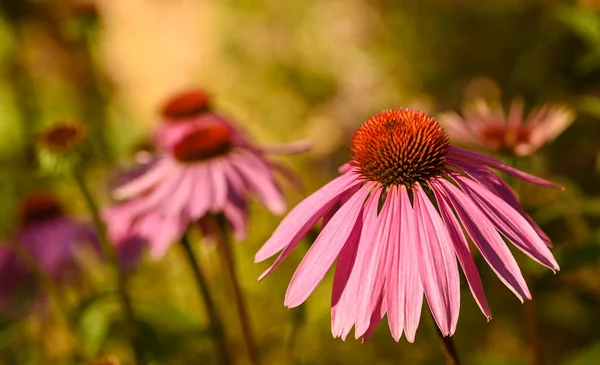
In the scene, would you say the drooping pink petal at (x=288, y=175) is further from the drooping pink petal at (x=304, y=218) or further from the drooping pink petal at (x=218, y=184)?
the drooping pink petal at (x=304, y=218)

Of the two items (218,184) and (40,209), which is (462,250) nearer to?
(218,184)

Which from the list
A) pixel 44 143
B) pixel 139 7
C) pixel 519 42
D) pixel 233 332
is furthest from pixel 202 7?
pixel 44 143

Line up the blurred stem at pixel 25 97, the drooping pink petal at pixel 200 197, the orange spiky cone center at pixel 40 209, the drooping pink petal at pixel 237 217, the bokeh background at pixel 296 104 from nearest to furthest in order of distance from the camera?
the drooping pink petal at pixel 200 197, the drooping pink petal at pixel 237 217, the bokeh background at pixel 296 104, the orange spiky cone center at pixel 40 209, the blurred stem at pixel 25 97

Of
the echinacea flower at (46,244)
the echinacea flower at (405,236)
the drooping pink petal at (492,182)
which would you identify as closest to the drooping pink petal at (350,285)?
the echinacea flower at (405,236)

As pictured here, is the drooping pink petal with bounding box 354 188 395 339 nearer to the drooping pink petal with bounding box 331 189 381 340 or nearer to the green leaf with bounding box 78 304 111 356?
the drooping pink petal with bounding box 331 189 381 340

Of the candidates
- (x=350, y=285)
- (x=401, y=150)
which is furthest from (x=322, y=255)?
(x=401, y=150)

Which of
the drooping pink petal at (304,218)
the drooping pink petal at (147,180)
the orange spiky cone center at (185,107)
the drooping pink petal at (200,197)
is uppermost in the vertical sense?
the orange spiky cone center at (185,107)

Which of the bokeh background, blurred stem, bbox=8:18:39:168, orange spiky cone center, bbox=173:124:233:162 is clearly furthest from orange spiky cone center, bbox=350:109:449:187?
blurred stem, bbox=8:18:39:168

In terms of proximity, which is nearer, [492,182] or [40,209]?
[492,182]

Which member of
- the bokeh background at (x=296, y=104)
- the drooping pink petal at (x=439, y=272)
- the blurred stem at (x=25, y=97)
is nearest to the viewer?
the drooping pink petal at (x=439, y=272)

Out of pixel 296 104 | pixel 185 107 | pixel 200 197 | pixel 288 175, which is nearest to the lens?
pixel 200 197
